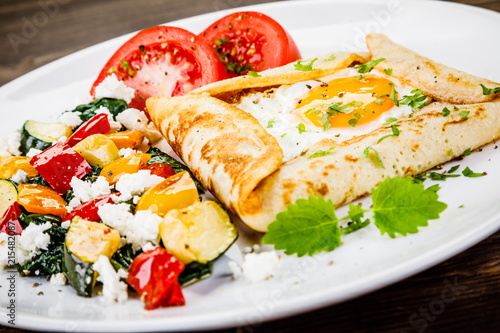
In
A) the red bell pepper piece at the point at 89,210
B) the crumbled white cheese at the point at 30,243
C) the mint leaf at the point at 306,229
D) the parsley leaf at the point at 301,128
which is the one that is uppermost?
the parsley leaf at the point at 301,128

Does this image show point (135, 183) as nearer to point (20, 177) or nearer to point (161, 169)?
point (161, 169)

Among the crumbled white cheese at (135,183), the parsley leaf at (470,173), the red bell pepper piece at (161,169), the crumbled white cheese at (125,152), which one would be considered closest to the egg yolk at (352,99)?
the parsley leaf at (470,173)

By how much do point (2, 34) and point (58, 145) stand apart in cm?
608

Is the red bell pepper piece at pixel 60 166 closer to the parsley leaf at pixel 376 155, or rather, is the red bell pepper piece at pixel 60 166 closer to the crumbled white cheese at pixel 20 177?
the crumbled white cheese at pixel 20 177

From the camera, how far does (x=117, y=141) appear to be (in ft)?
16.0

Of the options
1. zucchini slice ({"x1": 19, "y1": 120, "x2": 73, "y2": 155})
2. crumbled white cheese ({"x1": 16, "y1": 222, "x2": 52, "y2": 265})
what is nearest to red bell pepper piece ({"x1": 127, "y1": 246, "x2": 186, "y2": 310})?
crumbled white cheese ({"x1": 16, "y1": 222, "x2": 52, "y2": 265})

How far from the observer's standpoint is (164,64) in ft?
18.7

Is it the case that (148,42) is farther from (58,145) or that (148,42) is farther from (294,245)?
(294,245)

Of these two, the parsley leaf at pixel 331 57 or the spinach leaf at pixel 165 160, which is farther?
the parsley leaf at pixel 331 57

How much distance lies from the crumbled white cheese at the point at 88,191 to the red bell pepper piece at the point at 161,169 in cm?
40

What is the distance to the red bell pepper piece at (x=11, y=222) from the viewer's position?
13.0 ft

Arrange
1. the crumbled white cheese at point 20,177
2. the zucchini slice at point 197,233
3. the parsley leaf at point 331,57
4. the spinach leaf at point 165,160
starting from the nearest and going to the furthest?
the zucchini slice at point 197,233, the crumbled white cheese at point 20,177, the spinach leaf at point 165,160, the parsley leaf at point 331,57

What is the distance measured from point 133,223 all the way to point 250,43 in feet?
10.1

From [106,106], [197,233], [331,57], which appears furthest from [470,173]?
[106,106]
